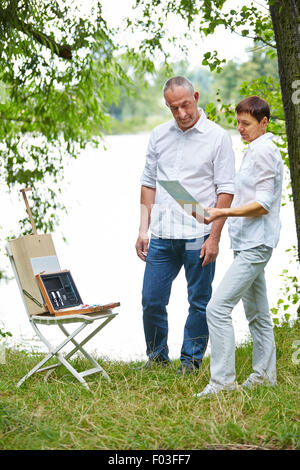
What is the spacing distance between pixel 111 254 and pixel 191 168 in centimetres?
937

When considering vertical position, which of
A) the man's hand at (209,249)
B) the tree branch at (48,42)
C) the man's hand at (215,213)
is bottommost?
the man's hand at (209,249)

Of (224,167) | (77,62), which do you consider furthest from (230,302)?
(77,62)

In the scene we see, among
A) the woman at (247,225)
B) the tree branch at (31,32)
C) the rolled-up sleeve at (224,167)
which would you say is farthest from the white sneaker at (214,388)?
the tree branch at (31,32)

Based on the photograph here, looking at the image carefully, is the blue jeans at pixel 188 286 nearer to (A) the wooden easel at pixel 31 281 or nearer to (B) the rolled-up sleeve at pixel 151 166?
(A) the wooden easel at pixel 31 281

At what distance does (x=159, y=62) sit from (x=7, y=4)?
1.97 meters

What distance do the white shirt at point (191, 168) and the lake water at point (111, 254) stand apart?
132cm

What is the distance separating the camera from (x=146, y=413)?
3.12 metres

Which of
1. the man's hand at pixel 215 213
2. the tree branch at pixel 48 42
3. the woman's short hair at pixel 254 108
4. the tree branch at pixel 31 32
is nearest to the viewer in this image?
the man's hand at pixel 215 213

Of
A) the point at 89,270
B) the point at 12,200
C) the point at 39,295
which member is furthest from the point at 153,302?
the point at 89,270

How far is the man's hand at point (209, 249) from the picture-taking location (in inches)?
140

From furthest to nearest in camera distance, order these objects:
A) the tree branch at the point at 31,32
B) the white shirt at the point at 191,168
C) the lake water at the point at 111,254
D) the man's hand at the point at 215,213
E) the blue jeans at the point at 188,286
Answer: the lake water at the point at 111,254, the tree branch at the point at 31,32, the blue jeans at the point at 188,286, the white shirt at the point at 191,168, the man's hand at the point at 215,213

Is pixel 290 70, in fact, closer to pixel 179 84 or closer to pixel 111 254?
pixel 179 84
